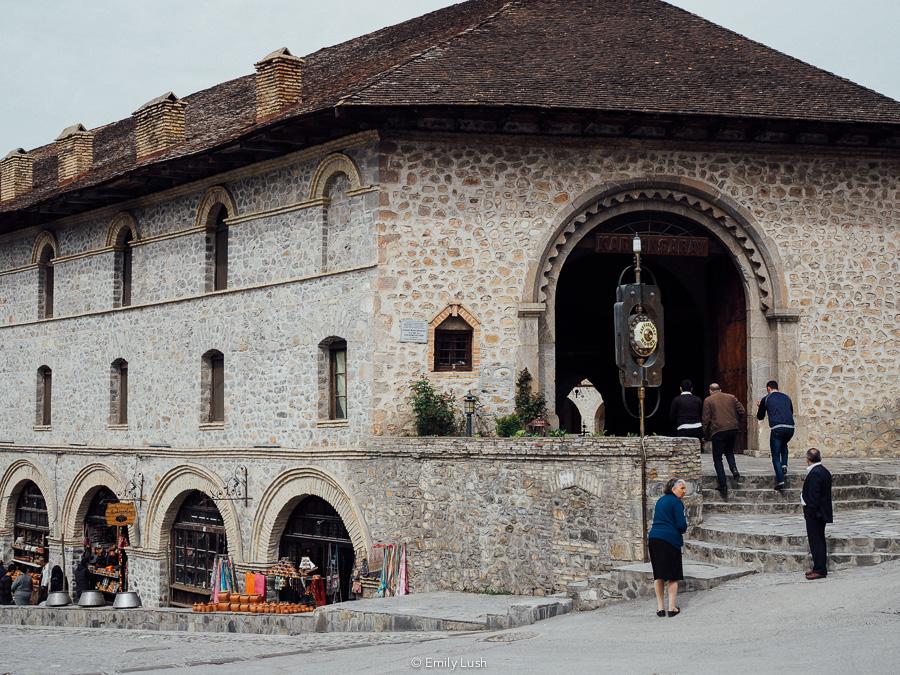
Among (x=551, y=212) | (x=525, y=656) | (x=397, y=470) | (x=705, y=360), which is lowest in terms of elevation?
(x=525, y=656)

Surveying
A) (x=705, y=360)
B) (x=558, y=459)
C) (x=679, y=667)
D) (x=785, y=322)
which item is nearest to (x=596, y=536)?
(x=558, y=459)

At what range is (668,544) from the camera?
13383mm

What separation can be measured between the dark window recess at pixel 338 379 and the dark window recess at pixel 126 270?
727 cm

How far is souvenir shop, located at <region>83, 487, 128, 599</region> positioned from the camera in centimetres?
2652

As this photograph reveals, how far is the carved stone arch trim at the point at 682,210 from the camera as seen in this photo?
20.4 metres

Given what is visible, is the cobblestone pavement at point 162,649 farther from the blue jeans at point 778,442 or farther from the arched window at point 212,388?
the arched window at point 212,388

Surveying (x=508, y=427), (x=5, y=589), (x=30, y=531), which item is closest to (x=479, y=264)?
(x=508, y=427)

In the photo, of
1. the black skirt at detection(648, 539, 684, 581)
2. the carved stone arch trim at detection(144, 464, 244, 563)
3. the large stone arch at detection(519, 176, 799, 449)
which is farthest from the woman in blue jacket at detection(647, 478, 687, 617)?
the carved stone arch trim at detection(144, 464, 244, 563)

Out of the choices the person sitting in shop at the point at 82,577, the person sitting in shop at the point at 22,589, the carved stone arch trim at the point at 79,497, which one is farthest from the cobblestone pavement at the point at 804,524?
the person sitting in shop at the point at 22,589

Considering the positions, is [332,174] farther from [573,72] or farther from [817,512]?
[817,512]

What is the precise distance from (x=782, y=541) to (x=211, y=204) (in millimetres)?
13091

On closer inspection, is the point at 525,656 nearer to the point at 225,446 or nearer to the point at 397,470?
the point at 397,470

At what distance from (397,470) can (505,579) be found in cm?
282

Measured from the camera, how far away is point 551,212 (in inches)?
800
